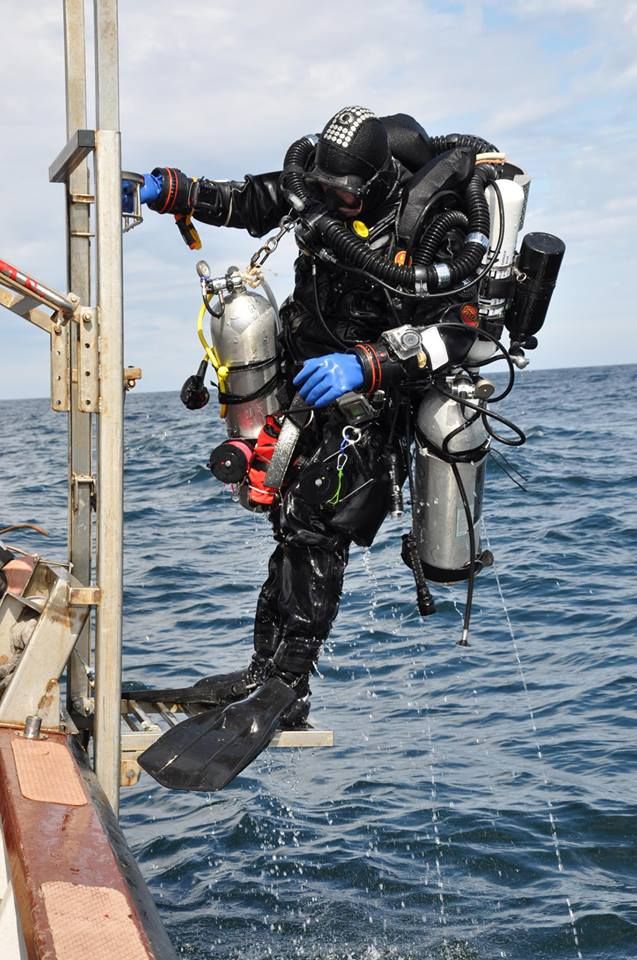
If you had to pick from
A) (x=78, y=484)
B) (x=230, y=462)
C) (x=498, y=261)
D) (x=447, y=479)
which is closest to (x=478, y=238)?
(x=498, y=261)

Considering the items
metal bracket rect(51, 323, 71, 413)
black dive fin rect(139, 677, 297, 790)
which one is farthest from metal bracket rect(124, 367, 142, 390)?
black dive fin rect(139, 677, 297, 790)

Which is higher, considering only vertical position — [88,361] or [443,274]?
[443,274]

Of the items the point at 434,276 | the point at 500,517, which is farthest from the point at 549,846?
the point at 500,517

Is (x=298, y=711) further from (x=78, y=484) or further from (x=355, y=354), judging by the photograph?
(x=355, y=354)

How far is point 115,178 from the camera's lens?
11.8ft

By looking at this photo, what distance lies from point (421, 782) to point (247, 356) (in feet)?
9.72

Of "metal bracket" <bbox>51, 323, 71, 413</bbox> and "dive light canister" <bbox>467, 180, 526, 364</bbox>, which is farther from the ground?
"dive light canister" <bbox>467, 180, 526, 364</bbox>

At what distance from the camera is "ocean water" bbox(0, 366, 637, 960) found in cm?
500

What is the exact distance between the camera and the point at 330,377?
13.4 ft

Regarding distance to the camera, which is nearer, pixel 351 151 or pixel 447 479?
pixel 351 151

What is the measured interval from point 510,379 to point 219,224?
4.24ft

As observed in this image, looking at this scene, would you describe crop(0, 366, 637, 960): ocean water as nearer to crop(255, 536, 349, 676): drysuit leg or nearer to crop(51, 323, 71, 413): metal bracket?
crop(255, 536, 349, 676): drysuit leg

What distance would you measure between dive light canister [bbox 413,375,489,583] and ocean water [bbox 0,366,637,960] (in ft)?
5.01

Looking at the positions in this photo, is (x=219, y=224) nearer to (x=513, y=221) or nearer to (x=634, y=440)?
(x=513, y=221)
